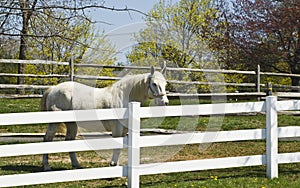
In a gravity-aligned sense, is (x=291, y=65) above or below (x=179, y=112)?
above

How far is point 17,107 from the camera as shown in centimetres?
1232

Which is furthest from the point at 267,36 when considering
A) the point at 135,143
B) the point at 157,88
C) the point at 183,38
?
the point at 135,143

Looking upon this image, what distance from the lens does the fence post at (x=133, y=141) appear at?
5500mm

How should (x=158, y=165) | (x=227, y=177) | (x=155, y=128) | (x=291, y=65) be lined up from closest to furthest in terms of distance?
(x=158, y=165), (x=227, y=177), (x=155, y=128), (x=291, y=65)

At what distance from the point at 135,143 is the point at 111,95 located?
62.2 inches

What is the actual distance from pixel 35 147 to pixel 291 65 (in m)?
16.9

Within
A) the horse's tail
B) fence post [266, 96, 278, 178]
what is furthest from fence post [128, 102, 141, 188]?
the horse's tail

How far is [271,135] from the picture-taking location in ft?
20.1

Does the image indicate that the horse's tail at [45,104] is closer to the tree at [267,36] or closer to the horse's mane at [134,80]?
the horse's mane at [134,80]

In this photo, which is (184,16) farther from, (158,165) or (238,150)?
(158,165)

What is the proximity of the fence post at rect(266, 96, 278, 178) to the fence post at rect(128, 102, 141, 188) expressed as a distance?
1.88 m

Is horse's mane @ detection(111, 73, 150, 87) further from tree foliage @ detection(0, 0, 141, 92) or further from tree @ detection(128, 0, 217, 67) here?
tree @ detection(128, 0, 217, 67)

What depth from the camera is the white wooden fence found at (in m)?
5.12

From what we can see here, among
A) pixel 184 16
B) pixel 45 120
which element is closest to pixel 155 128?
pixel 45 120
